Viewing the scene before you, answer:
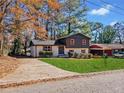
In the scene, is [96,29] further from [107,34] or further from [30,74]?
[30,74]

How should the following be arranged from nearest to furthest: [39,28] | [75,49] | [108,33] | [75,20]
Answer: [39,28] < [75,49] < [75,20] < [108,33]

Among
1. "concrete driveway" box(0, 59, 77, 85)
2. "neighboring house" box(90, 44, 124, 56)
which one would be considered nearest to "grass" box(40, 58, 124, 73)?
"concrete driveway" box(0, 59, 77, 85)

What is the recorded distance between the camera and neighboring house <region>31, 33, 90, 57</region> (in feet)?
165

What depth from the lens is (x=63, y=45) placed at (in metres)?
52.4

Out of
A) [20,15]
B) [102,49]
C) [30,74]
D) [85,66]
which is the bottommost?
[30,74]

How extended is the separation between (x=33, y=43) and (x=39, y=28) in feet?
73.5

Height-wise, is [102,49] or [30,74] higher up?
[102,49]

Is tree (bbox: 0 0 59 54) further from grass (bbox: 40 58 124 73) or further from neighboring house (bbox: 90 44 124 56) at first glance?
neighboring house (bbox: 90 44 124 56)

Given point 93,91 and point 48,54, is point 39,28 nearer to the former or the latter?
point 93,91

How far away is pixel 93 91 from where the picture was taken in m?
11.4

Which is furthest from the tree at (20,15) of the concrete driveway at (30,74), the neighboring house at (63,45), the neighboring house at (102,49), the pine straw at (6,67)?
the neighboring house at (102,49)

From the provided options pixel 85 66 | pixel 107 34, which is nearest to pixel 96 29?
pixel 107 34

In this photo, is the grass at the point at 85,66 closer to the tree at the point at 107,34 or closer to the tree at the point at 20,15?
the tree at the point at 20,15

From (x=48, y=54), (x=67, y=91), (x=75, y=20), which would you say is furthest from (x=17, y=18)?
(x=75, y=20)
